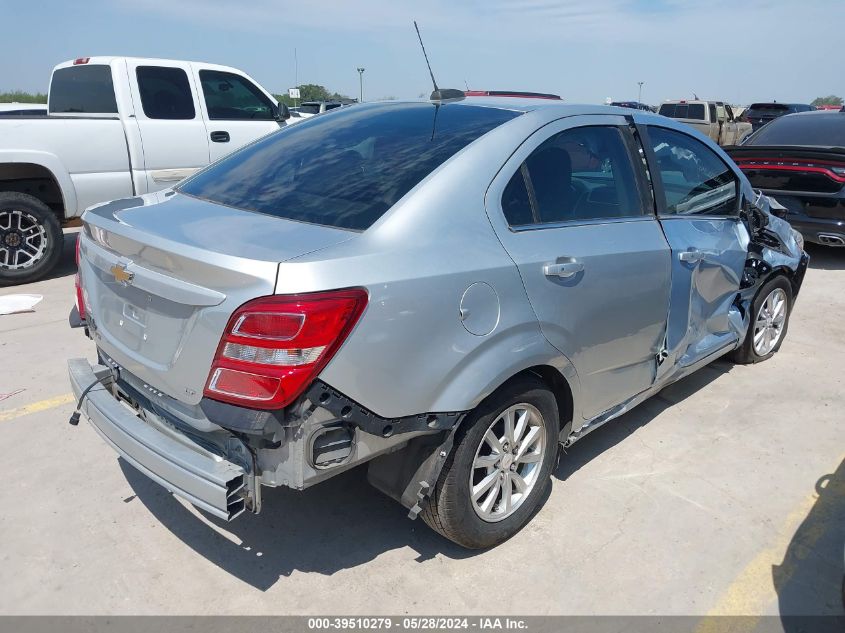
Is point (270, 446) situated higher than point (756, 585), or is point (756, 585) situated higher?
point (270, 446)

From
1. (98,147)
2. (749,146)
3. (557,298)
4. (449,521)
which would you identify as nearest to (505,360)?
(557,298)

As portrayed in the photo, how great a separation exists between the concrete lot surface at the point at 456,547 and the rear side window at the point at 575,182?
136cm

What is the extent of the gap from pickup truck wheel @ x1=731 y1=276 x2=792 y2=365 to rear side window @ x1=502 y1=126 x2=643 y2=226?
75.9 inches

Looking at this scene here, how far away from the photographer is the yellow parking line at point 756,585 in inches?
97.9

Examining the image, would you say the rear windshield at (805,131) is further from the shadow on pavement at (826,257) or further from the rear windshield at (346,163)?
the rear windshield at (346,163)

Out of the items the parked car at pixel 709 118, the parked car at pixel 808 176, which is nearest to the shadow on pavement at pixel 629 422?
the parked car at pixel 808 176

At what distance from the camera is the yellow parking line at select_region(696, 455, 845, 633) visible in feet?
8.16

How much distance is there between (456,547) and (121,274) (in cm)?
175

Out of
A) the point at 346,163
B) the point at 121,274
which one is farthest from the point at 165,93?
the point at 121,274

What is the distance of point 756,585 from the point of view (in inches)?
105

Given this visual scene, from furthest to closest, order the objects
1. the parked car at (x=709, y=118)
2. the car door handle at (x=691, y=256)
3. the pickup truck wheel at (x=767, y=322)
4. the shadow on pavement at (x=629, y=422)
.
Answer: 1. the parked car at (x=709, y=118)
2. the pickup truck wheel at (x=767, y=322)
3. the shadow on pavement at (x=629, y=422)
4. the car door handle at (x=691, y=256)

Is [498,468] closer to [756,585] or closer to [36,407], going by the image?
[756,585]

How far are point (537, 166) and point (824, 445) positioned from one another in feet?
8.05

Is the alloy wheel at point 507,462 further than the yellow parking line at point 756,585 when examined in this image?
Yes
